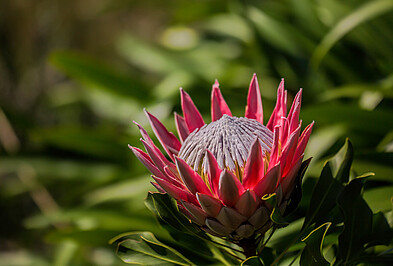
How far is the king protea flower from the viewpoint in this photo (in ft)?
1.45

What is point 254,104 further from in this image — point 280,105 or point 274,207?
point 274,207

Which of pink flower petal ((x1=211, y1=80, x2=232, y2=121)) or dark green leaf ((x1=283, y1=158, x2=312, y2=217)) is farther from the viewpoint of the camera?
pink flower petal ((x1=211, y1=80, x2=232, y2=121))

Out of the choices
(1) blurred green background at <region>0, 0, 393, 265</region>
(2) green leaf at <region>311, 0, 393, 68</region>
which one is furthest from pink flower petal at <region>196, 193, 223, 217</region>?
(2) green leaf at <region>311, 0, 393, 68</region>

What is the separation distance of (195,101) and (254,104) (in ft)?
2.96

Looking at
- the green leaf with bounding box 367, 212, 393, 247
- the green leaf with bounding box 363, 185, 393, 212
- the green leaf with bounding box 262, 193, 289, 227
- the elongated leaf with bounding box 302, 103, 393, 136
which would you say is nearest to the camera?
the green leaf with bounding box 262, 193, 289, 227

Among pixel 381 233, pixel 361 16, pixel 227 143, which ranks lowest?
pixel 381 233

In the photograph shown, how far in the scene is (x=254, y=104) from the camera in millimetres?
574

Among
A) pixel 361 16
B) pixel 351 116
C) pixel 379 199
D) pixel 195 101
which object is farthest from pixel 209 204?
pixel 195 101

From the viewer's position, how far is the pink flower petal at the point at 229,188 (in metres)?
0.43

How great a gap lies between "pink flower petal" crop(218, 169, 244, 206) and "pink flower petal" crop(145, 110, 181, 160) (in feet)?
0.42

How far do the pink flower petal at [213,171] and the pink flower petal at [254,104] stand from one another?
0.44 feet

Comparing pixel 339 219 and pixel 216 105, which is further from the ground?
pixel 216 105

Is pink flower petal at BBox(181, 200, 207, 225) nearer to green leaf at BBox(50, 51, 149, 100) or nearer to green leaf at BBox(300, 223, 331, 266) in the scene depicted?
green leaf at BBox(300, 223, 331, 266)

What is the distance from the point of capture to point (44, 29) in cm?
327
